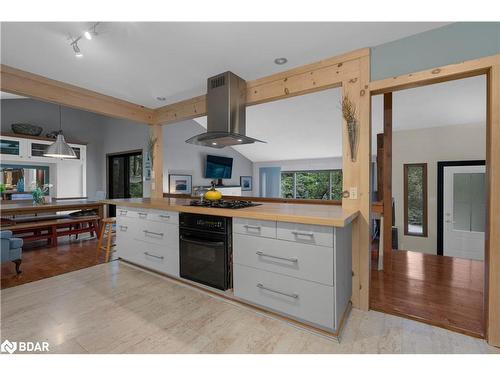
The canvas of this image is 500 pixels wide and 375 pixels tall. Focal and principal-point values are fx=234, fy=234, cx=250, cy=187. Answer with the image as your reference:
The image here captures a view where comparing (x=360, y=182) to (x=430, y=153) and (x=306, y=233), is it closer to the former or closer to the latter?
(x=306, y=233)

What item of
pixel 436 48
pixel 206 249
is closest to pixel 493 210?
pixel 436 48

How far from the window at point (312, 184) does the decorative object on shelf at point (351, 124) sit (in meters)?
5.05

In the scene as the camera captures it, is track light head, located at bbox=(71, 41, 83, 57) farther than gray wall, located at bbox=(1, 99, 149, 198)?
No

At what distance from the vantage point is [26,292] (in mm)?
2363

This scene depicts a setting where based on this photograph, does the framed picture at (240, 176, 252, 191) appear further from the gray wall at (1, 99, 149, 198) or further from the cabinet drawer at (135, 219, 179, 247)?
the cabinet drawer at (135, 219, 179, 247)

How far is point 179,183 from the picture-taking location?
213 inches

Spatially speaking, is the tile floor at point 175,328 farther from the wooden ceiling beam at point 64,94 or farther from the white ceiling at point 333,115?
the white ceiling at point 333,115

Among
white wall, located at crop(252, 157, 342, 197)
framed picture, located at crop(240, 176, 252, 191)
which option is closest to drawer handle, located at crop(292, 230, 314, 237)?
white wall, located at crop(252, 157, 342, 197)

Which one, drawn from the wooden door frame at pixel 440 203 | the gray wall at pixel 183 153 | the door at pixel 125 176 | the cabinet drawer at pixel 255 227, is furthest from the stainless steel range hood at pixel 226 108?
the wooden door frame at pixel 440 203

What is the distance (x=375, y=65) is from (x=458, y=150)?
11.0ft

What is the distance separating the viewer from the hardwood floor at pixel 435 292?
188cm

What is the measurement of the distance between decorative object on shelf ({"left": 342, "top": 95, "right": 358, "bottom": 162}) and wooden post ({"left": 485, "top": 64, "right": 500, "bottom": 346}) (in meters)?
0.84

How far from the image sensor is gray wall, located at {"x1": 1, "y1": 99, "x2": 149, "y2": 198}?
4.91 metres
